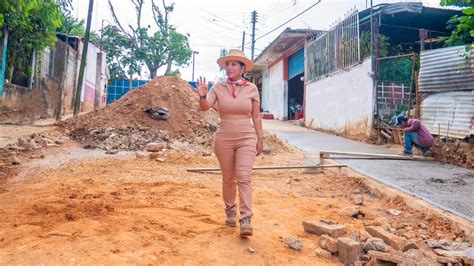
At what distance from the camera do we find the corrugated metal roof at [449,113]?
8.02 metres

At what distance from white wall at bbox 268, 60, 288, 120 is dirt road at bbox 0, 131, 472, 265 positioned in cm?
1607

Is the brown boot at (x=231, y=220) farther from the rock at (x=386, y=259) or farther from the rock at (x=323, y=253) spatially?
the rock at (x=386, y=259)

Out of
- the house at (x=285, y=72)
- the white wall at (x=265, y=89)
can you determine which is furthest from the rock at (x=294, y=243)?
the white wall at (x=265, y=89)

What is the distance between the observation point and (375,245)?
304 cm

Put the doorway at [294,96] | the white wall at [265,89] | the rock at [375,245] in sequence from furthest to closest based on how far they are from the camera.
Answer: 1. the white wall at [265,89]
2. the doorway at [294,96]
3. the rock at [375,245]

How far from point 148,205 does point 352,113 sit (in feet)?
34.1

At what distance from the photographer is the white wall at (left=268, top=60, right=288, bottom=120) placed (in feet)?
74.9

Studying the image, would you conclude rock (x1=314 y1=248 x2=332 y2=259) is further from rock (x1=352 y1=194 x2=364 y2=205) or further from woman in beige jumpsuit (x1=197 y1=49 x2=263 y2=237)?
rock (x1=352 y1=194 x2=364 y2=205)

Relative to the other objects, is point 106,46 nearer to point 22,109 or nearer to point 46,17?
point 22,109

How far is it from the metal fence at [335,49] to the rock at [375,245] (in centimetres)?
1067

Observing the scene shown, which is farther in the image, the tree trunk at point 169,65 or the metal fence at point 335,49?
the tree trunk at point 169,65

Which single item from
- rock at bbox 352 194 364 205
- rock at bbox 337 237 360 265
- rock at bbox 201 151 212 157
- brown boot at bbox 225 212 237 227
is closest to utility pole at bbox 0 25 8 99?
rock at bbox 201 151 212 157

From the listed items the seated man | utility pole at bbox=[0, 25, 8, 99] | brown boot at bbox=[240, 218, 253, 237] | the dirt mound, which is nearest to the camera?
brown boot at bbox=[240, 218, 253, 237]

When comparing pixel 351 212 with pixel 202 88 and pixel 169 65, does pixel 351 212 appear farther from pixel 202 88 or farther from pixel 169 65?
pixel 169 65
